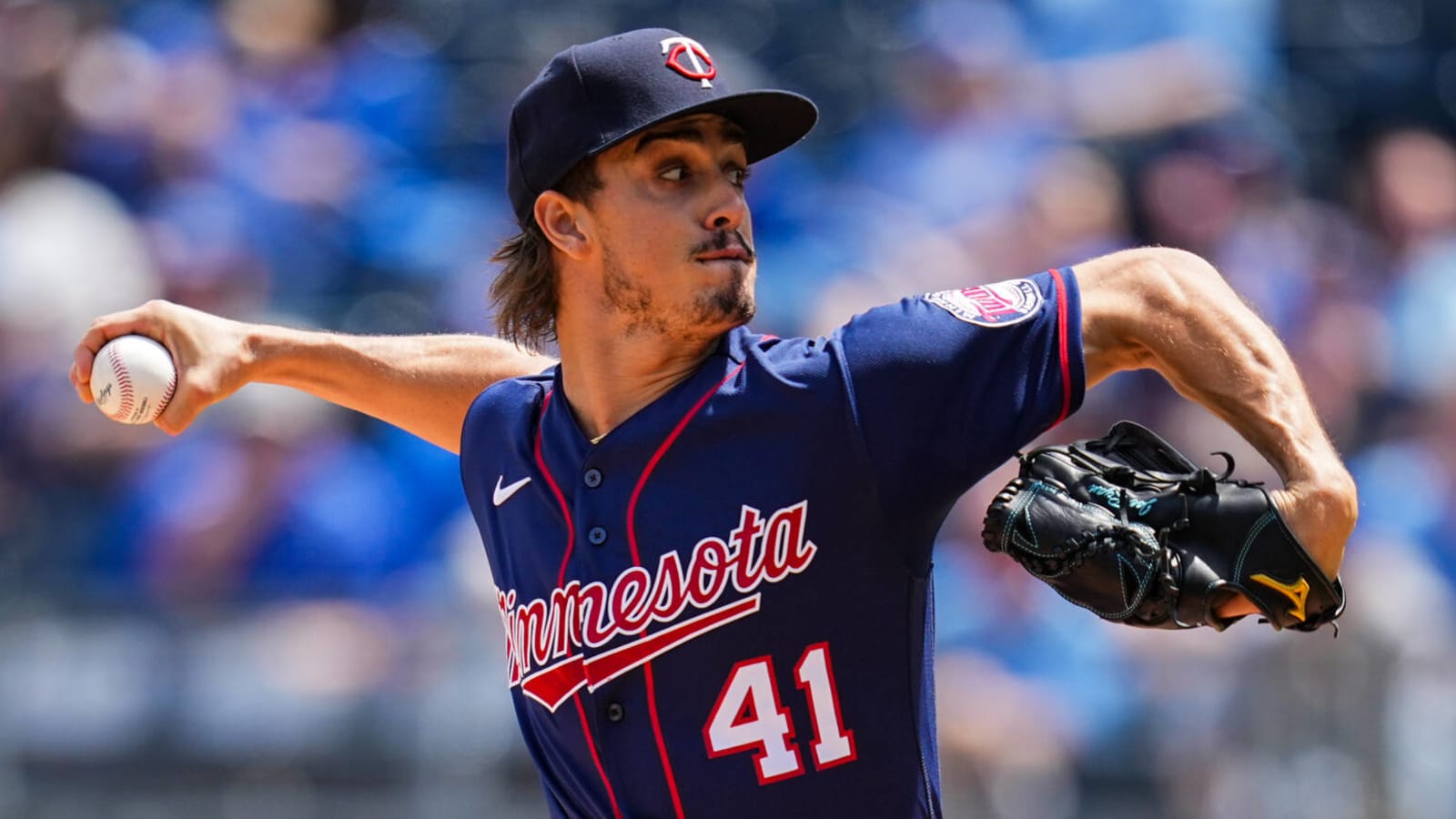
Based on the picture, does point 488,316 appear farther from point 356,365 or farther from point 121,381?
point 121,381

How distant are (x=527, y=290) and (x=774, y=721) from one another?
3.20 ft

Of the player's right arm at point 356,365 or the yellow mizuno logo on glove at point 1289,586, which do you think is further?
the player's right arm at point 356,365

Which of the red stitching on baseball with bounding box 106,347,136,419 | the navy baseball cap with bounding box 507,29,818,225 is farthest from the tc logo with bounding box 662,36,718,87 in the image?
the red stitching on baseball with bounding box 106,347,136,419

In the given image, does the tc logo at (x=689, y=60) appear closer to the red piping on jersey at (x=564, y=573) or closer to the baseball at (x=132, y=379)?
the red piping on jersey at (x=564, y=573)

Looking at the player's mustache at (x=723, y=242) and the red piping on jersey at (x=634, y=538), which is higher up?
the player's mustache at (x=723, y=242)

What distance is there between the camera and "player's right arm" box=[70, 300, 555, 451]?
316 cm

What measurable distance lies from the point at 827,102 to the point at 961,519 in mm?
2567

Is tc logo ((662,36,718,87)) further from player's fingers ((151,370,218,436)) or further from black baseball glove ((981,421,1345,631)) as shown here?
player's fingers ((151,370,218,436))

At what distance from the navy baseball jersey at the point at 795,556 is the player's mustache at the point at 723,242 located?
17 cm

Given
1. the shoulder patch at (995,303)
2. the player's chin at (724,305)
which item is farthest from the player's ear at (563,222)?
the shoulder patch at (995,303)

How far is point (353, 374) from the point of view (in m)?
3.35

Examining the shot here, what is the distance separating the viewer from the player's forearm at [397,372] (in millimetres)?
3312

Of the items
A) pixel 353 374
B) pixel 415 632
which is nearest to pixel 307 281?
pixel 415 632

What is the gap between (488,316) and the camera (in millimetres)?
6605
